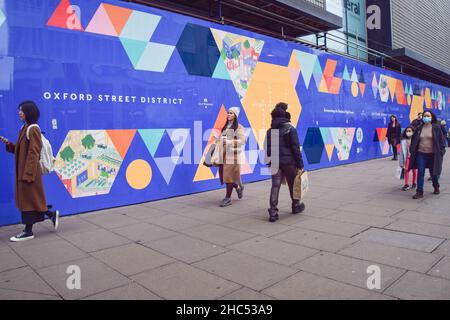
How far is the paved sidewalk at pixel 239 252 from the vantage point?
3.22 m

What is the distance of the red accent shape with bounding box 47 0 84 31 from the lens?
20.4ft

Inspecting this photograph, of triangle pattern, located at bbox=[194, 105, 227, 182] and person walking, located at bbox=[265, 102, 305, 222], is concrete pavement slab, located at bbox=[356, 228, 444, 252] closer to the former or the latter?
person walking, located at bbox=[265, 102, 305, 222]

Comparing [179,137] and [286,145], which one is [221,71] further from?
[286,145]

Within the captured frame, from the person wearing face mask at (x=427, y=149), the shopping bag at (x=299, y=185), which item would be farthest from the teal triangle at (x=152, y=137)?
the person wearing face mask at (x=427, y=149)

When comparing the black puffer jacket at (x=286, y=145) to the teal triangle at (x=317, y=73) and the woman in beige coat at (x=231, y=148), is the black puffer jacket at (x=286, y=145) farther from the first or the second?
the teal triangle at (x=317, y=73)

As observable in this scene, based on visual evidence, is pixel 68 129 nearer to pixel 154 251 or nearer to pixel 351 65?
pixel 154 251

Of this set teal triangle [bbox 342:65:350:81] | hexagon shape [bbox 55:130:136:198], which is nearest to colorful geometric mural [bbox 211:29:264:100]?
hexagon shape [bbox 55:130:136:198]

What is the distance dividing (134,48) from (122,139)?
181 cm

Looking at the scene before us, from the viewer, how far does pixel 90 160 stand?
6.69 m

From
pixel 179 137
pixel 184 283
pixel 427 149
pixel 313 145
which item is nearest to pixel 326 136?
pixel 313 145

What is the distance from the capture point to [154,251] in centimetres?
435

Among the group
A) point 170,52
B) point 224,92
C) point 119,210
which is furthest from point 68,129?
point 224,92

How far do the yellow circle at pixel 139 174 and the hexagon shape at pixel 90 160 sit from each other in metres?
0.27

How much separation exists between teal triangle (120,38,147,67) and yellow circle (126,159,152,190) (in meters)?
1.96
